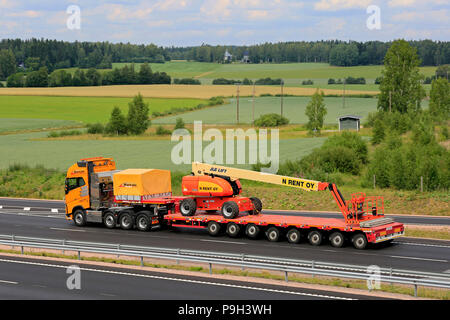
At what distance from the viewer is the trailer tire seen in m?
34.6

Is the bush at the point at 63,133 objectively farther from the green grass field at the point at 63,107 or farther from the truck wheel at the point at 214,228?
the truck wheel at the point at 214,228

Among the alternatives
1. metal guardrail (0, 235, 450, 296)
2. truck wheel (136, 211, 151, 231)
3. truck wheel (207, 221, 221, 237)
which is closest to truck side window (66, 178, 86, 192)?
truck wheel (136, 211, 151, 231)

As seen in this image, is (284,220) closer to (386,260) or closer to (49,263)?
(386,260)

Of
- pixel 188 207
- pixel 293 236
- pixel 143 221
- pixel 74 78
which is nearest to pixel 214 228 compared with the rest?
pixel 188 207

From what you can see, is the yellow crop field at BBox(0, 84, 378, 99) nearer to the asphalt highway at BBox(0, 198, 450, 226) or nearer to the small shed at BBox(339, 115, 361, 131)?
the small shed at BBox(339, 115, 361, 131)

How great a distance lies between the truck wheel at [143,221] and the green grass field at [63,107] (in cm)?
7529

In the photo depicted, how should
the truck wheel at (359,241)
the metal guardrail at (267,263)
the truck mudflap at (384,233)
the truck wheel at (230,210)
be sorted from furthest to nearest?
the truck wheel at (230,210)
the truck wheel at (359,241)
the truck mudflap at (384,233)
the metal guardrail at (267,263)

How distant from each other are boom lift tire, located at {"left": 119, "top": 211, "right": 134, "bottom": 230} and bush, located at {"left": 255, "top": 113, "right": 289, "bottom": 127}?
73075 mm

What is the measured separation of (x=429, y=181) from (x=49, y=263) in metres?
31.6

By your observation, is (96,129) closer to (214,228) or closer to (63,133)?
(63,133)

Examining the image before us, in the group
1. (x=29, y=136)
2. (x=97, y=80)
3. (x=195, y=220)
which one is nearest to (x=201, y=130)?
(x=29, y=136)

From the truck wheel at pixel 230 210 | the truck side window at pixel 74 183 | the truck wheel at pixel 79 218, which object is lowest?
the truck wheel at pixel 79 218

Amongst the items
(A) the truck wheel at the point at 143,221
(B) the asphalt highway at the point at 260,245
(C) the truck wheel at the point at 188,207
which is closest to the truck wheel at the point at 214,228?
(B) the asphalt highway at the point at 260,245

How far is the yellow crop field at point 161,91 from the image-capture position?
16175 centimetres
